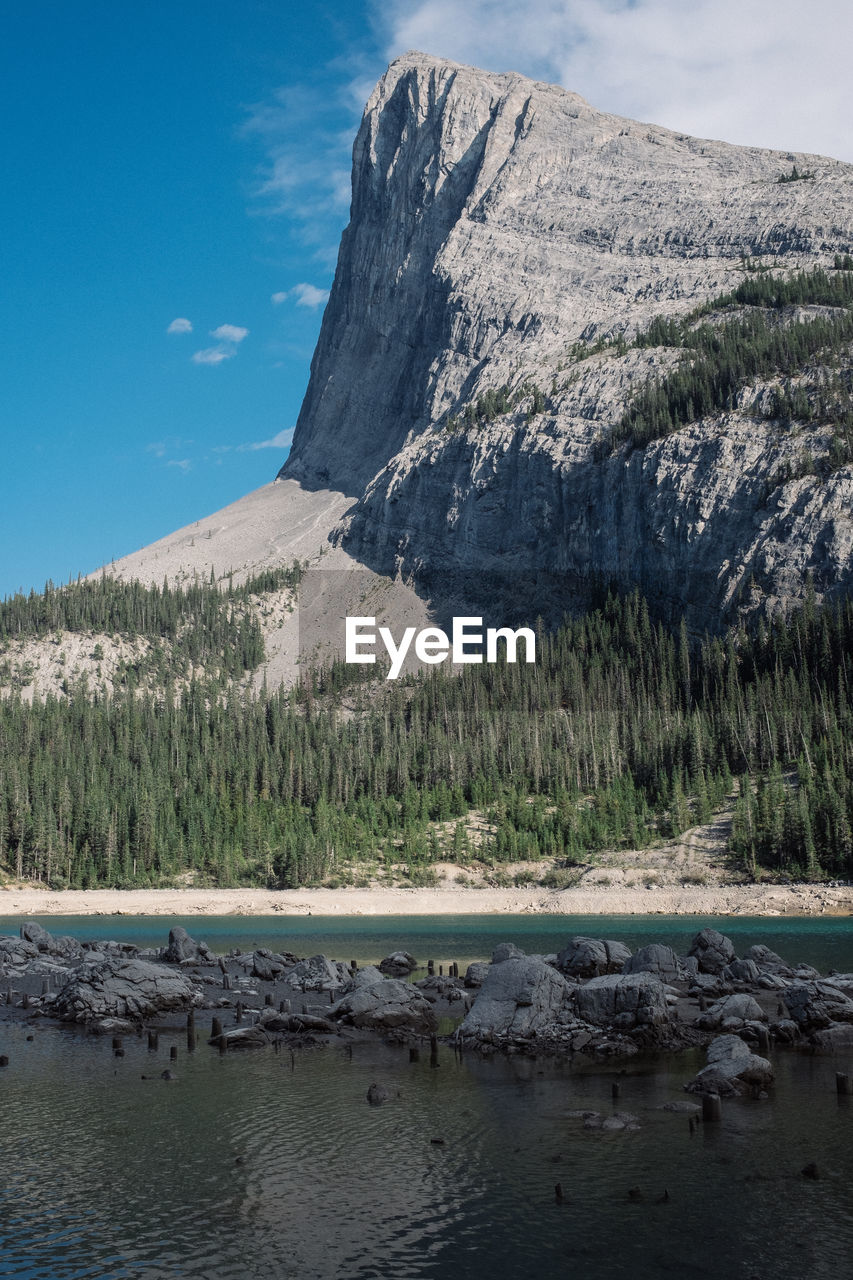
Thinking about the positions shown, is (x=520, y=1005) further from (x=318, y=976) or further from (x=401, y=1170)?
(x=401, y=1170)

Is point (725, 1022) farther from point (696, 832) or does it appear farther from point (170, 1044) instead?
point (696, 832)

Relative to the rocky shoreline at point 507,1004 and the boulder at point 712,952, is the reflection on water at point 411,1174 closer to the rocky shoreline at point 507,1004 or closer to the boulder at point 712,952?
the rocky shoreline at point 507,1004

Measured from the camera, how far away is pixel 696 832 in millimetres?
123125

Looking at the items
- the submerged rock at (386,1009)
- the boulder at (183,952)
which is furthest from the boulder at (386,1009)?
the boulder at (183,952)

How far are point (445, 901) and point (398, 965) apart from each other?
50457mm

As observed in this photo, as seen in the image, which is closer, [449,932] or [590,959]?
[590,959]

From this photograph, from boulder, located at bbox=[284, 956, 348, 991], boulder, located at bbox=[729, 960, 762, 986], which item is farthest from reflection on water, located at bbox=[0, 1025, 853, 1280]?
boulder, located at bbox=[284, 956, 348, 991]

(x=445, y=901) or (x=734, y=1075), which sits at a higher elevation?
(x=734, y=1075)

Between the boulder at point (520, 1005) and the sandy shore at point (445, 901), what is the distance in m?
62.3

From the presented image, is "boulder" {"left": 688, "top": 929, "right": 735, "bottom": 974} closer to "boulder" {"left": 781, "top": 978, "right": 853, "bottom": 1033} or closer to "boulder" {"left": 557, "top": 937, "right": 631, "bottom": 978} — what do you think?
"boulder" {"left": 557, "top": 937, "right": 631, "bottom": 978}

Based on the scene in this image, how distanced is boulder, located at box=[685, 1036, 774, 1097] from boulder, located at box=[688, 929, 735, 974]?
22.4 m

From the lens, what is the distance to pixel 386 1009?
148 feet

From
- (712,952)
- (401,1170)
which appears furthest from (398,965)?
(401,1170)

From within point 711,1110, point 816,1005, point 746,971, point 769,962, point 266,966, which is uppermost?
point 711,1110
